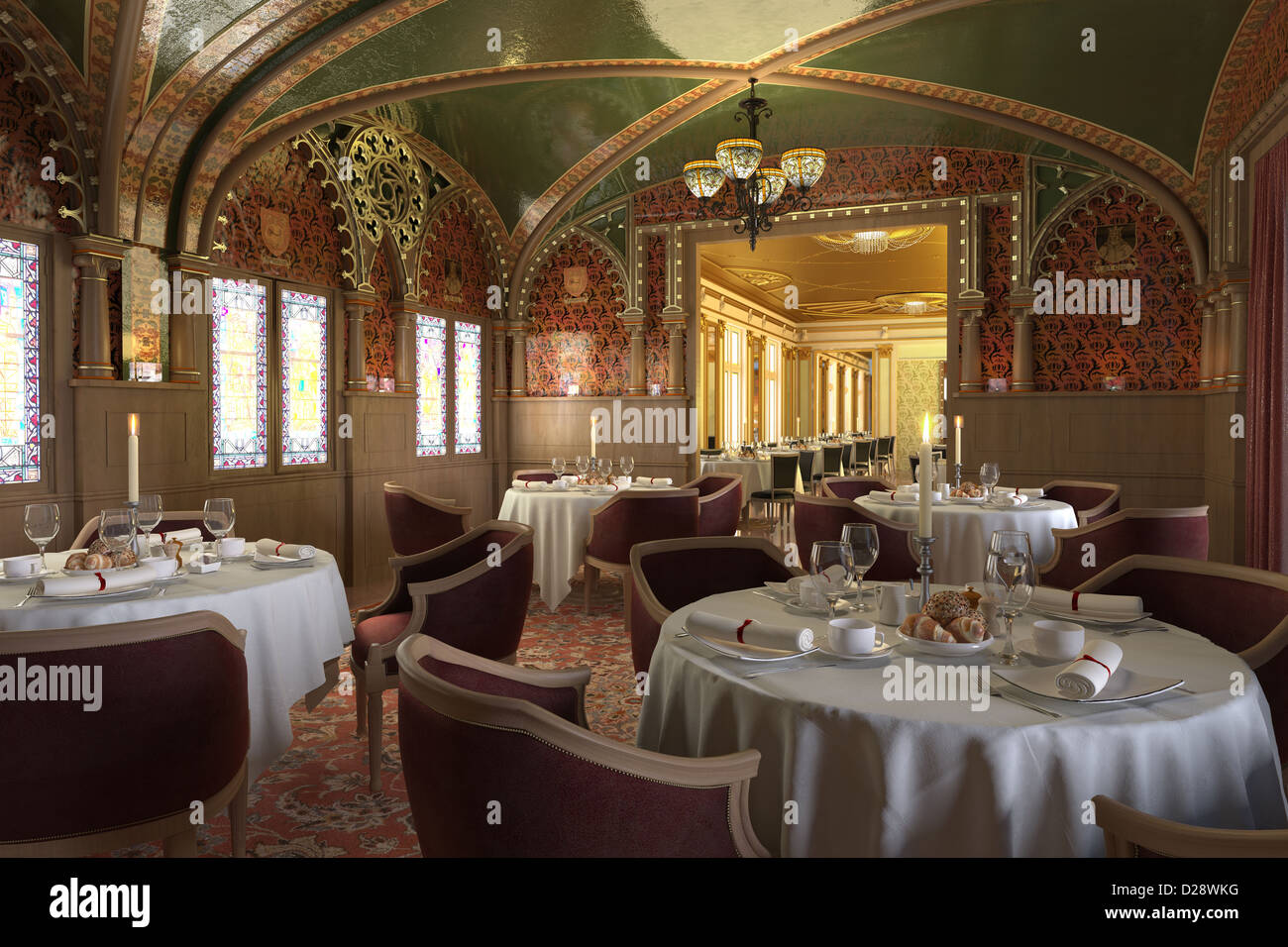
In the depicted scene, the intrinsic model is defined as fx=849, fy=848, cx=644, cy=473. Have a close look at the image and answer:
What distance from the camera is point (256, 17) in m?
4.81

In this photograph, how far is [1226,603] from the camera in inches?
96.6

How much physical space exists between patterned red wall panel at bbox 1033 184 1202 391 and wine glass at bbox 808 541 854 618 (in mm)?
6669

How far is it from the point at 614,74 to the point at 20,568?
196 inches

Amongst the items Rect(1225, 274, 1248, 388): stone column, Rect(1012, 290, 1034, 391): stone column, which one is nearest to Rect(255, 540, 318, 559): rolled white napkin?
Rect(1225, 274, 1248, 388): stone column

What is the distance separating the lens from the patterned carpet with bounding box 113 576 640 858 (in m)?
2.63

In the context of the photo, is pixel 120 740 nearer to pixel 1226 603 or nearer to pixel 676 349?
pixel 1226 603

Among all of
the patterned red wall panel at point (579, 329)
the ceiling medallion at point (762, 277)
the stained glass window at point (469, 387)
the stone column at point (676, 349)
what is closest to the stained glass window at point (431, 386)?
the stained glass window at point (469, 387)

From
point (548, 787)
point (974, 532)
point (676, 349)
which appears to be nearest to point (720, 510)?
point (974, 532)

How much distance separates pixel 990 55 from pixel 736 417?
10.6 metres

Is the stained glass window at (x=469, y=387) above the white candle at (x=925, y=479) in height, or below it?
above

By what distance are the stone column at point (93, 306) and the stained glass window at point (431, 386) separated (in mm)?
3183

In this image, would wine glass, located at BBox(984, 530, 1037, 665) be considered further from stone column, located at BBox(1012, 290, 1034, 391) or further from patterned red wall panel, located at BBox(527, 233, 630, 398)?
patterned red wall panel, located at BBox(527, 233, 630, 398)

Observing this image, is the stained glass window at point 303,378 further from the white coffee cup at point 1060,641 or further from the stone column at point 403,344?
the white coffee cup at point 1060,641

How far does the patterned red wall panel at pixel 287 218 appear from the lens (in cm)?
620
